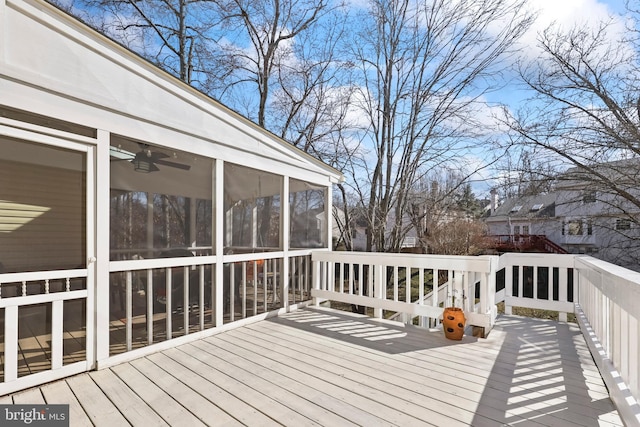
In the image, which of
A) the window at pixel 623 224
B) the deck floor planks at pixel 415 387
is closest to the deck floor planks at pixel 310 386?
the deck floor planks at pixel 415 387

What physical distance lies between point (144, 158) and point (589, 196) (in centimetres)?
845

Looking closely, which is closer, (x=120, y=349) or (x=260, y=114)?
(x=120, y=349)

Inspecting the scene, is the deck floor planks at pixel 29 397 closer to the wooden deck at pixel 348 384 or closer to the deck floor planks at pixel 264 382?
the wooden deck at pixel 348 384

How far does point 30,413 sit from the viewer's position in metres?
2.07

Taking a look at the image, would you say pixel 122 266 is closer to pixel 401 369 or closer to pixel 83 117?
pixel 83 117

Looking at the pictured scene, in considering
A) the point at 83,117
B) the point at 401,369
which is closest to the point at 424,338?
the point at 401,369

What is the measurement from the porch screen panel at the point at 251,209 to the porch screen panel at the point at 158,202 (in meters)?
0.28

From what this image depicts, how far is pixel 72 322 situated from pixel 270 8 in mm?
8690

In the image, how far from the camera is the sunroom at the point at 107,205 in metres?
2.34

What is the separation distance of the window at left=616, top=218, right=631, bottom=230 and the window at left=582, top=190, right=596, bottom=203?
0.69m

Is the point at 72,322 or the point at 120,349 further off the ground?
the point at 72,322

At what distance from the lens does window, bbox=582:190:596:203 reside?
707 cm

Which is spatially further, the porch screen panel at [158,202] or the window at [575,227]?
the window at [575,227]

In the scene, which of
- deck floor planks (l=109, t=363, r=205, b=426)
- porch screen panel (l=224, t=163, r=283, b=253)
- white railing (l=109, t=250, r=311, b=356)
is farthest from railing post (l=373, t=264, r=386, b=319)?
deck floor planks (l=109, t=363, r=205, b=426)
